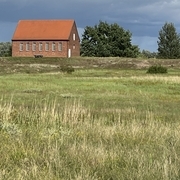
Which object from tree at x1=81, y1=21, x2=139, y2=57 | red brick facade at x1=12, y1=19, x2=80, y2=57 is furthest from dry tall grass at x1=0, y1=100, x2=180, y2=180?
tree at x1=81, y1=21, x2=139, y2=57

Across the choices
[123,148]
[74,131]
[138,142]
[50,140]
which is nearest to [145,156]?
[123,148]

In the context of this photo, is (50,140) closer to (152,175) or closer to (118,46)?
(152,175)

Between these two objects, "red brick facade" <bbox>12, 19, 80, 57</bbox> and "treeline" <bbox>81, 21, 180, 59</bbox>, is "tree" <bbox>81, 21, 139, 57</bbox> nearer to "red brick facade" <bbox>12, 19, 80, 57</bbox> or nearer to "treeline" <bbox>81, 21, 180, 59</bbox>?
"treeline" <bbox>81, 21, 180, 59</bbox>

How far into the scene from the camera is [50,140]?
27.1 feet

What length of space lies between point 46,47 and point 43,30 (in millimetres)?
4250

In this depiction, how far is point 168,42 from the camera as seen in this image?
343 ft

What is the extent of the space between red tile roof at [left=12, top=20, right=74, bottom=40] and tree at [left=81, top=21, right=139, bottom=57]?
26.9 ft

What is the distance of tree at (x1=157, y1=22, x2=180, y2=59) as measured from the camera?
10331 centimetres

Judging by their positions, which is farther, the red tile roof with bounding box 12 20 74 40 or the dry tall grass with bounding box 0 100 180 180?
the red tile roof with bounding box 12 20 74 40

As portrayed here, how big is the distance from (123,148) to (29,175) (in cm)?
248

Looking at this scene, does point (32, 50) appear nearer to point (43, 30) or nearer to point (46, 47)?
point (46, 47)

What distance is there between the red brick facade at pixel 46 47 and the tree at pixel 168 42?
84.1ft

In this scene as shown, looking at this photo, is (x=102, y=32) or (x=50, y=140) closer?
(x=50, y=140)

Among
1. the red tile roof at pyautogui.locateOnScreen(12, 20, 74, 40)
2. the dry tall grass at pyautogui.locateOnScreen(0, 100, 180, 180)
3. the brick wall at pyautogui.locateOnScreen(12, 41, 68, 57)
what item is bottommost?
the dry tall grass at pyautogui.locateOnScreen(0, 100, 180, 180)
